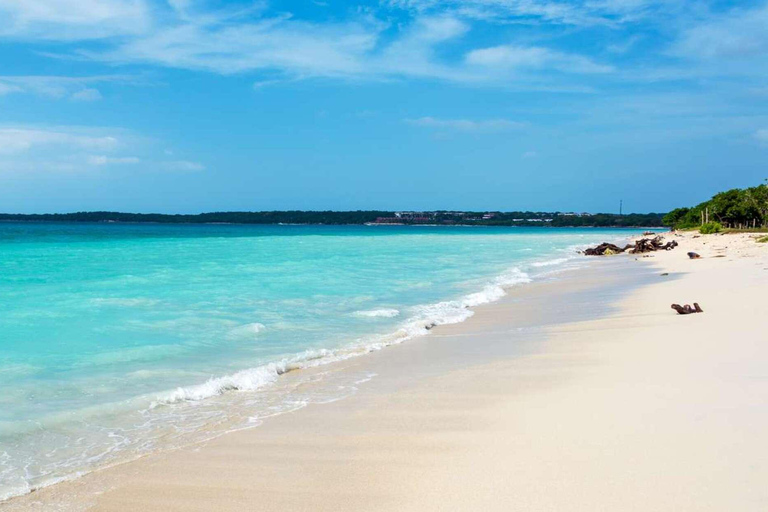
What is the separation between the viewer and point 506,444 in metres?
3.93

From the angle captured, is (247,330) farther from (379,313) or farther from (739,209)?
(739,209)

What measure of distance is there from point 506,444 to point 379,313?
24.8 ft

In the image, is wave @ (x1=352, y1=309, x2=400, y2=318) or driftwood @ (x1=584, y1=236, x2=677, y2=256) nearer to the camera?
wave @ (x1=352, y1=309, x2=400, y2=318)

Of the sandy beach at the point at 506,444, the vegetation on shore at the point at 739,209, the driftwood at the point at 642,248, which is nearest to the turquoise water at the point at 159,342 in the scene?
the sandy beach at the point at 506,444

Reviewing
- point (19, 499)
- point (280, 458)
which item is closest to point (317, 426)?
point (280, 458)

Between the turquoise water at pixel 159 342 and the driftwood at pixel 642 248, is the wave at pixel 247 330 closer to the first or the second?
the turquoise water at pixel 159 342

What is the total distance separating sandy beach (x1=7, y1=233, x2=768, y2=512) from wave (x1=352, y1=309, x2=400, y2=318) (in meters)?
3.93

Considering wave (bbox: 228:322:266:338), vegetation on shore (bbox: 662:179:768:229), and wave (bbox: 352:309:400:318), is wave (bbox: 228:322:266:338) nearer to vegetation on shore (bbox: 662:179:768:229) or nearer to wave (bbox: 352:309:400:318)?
wave (bbox: 352:309:400:318)

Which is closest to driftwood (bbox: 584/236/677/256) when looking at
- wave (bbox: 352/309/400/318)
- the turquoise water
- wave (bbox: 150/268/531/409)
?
the turquoise water

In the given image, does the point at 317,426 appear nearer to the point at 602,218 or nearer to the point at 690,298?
the point at 690,298

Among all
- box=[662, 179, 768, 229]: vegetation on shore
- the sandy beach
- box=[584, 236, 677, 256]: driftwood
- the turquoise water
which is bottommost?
the turquoise water

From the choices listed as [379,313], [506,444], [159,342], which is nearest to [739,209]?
[379,313]

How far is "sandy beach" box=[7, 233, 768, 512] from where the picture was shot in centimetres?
321

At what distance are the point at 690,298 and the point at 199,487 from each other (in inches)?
401
